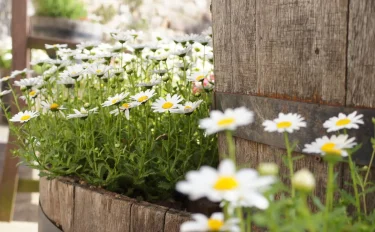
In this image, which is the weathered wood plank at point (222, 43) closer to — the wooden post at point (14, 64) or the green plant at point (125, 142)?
the green plant at point (125, 142)

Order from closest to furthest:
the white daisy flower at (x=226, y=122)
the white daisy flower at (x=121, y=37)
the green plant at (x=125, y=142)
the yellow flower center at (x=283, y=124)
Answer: the white daisy flower at (x=226, y=122) < the yellow flower center at (x=283, y=124) < the green plant at (x=125, y=142) < the white daisy flower at (x=121, y=37)

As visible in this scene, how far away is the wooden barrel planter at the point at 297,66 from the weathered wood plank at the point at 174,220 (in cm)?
20

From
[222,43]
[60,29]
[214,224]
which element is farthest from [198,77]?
[60,29]

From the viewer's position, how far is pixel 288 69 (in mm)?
1279

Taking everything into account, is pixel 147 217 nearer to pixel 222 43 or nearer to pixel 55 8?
pixel 222 43

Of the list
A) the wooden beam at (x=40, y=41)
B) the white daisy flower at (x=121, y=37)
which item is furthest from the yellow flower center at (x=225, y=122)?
the wooden beam at (x=40, y=41)

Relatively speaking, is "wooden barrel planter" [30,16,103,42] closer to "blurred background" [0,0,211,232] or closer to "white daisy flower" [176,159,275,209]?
"blurred background" [0,0,211,232]

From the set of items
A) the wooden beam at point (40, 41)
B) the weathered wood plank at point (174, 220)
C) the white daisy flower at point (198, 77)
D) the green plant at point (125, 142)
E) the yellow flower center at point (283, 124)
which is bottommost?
the weathered wood plank at point (174, 220)

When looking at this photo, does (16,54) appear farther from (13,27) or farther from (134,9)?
(134,9)

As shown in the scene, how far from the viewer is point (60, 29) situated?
3.37 metres

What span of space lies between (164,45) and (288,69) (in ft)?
2.93

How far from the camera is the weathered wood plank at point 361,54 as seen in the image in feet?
3.67

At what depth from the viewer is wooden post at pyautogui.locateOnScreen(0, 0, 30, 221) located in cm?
302

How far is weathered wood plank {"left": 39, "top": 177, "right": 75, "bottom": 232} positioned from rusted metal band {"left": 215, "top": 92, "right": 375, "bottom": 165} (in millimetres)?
505
